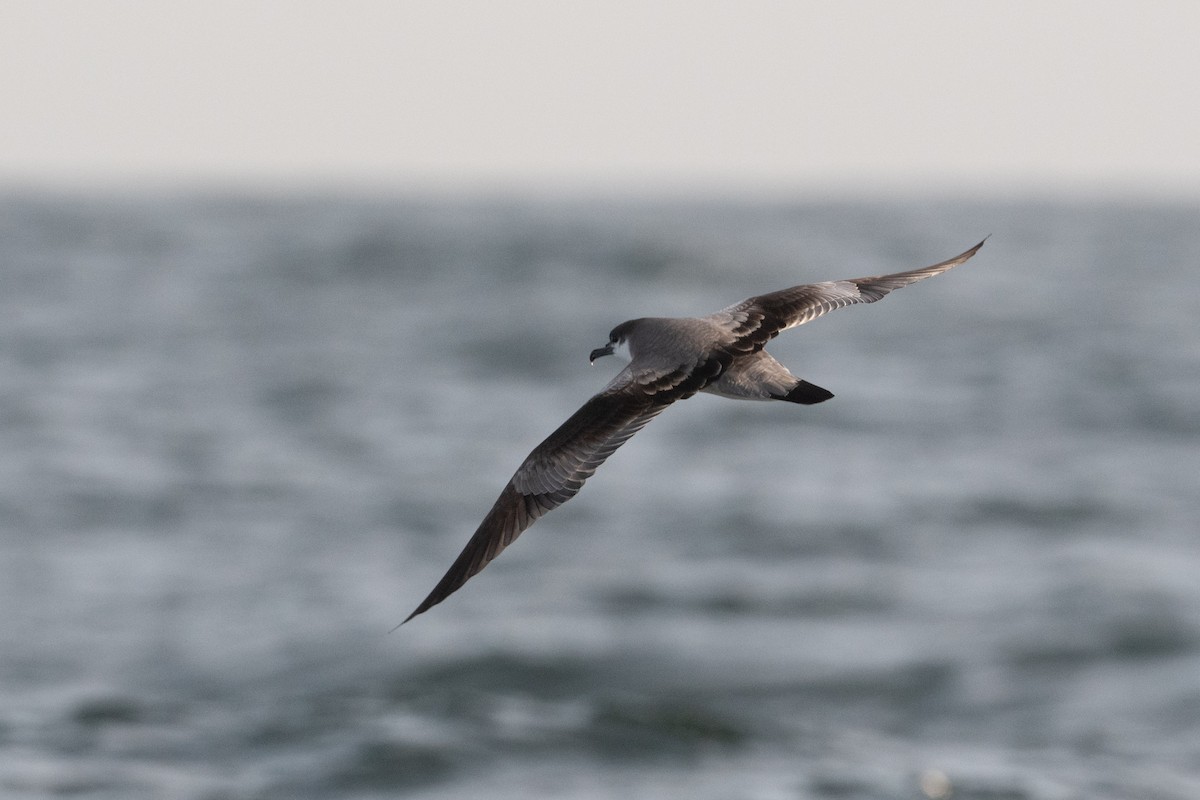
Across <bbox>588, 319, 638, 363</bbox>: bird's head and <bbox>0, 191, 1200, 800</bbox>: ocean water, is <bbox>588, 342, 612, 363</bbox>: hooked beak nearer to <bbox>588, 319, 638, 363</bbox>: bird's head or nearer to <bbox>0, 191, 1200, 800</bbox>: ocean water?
<bbox>588, 319, 638, 363</bbox>: bird's head

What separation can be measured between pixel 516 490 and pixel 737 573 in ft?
58.6

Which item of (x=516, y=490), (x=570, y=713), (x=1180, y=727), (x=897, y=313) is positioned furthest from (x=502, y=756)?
(x=897, y=313)

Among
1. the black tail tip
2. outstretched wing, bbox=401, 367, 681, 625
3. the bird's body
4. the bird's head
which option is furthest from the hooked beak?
the black tail tip

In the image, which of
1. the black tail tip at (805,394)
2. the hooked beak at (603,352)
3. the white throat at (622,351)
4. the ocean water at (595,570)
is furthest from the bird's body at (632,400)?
the ocean water at (595,570)

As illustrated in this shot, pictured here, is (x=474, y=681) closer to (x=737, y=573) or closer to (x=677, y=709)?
(x=677, y=709)

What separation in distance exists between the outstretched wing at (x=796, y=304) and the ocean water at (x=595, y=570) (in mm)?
8544

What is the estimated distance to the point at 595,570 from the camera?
2566cm

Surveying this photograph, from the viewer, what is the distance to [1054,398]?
4109 centimetres

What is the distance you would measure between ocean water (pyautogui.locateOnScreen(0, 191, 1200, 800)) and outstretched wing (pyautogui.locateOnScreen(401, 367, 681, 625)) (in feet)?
29.6

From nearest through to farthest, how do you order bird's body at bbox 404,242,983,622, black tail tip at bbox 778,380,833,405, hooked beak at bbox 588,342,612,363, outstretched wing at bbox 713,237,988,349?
black tail tip at bbox 778,380,833,405 < bird's body at bbox 404,242,983,622 < outstretched wing at bbox 713,237,988,349 < hooked beak at bbox 588,342,612,363

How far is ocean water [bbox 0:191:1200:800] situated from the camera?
17.6 metres

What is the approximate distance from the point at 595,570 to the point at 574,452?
18007 millimetres

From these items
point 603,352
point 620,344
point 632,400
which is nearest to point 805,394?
point 632,400

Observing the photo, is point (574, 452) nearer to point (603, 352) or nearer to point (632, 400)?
point (632, 400)
